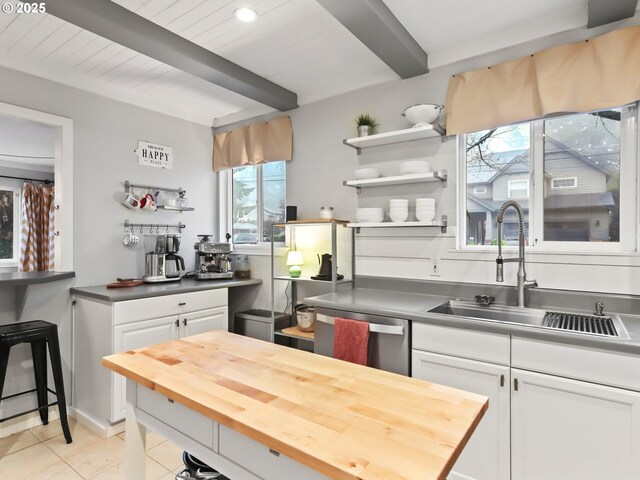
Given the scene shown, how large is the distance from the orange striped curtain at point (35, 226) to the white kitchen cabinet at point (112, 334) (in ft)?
12.0

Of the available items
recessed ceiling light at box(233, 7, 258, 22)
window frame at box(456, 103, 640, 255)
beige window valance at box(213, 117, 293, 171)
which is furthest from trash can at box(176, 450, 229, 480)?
beige window valance at box(213, 117, 293, 171)

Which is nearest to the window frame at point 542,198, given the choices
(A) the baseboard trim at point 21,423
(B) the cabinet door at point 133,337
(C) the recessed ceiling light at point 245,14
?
(C) the recessed ceiling light at point 245,14

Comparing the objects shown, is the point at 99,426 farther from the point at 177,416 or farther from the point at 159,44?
the point at 159,44

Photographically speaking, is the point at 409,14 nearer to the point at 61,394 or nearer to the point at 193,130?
the point at 193,130

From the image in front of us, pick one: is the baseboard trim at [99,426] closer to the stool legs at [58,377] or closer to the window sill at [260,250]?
the stool legs at [58,377]

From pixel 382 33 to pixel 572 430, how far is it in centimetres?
216

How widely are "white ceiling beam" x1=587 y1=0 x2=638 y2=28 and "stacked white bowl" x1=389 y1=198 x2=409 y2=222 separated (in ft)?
4.60

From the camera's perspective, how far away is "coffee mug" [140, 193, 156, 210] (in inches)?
131

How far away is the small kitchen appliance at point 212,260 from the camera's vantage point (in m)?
3.46

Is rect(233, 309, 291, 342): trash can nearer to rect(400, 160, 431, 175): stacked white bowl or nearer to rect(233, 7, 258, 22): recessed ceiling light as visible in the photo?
rect(400, 160, 431, 175): stacked white bowl

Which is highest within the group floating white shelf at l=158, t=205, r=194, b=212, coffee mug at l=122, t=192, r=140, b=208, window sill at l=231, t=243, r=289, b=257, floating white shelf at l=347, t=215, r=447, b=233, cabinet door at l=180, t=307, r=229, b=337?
coffee mug at l=122, t=192, r=140, b=208

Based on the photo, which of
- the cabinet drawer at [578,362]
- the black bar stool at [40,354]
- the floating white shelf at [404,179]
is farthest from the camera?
the floating white shelf at [404,179]

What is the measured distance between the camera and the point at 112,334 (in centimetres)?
252

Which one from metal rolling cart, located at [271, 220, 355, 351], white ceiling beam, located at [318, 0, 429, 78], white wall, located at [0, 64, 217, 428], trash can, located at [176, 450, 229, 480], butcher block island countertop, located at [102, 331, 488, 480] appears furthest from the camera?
metal rolling cart, located at [271, 220, 355, 351]
